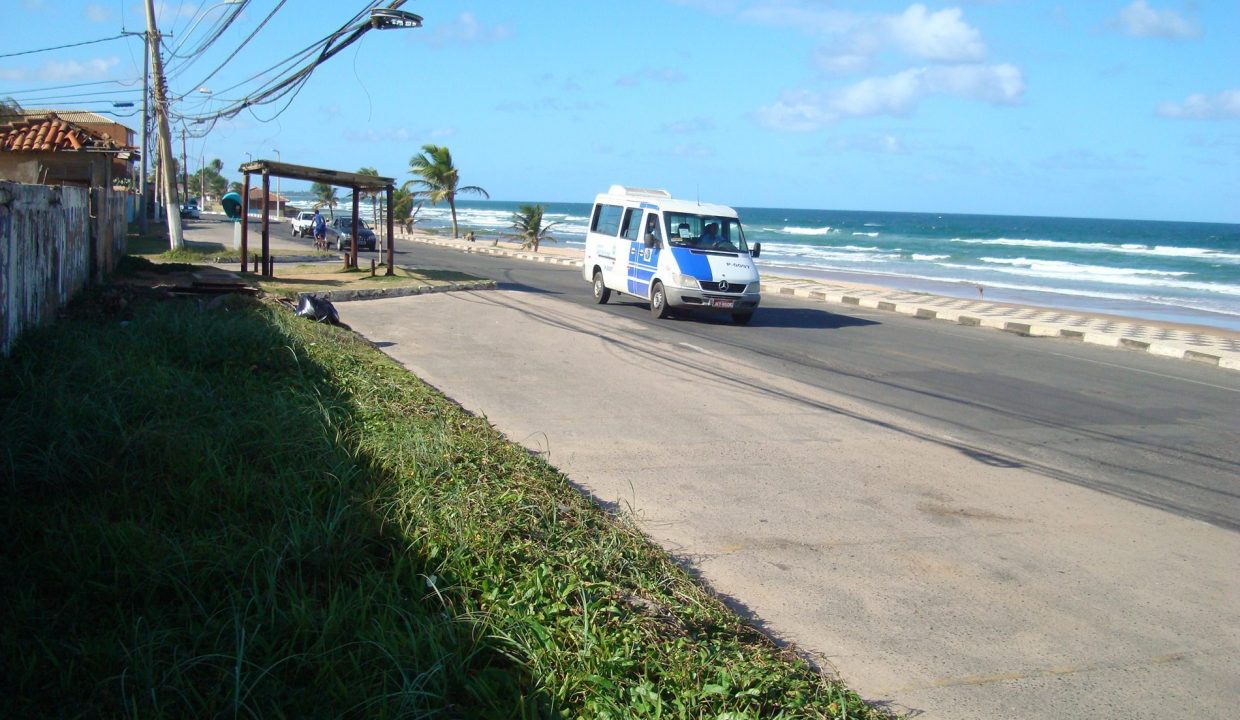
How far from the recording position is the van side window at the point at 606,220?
18641 mm

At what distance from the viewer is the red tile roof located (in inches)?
1045

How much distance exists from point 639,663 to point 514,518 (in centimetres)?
155

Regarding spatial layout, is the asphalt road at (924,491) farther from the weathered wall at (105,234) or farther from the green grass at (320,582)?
the weathered wall at (105,234)

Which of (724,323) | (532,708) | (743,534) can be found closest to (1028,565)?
(743,534)

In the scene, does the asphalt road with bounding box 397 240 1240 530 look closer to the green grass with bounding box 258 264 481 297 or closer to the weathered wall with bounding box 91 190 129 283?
the green grass with bounding box 258 264 481 297

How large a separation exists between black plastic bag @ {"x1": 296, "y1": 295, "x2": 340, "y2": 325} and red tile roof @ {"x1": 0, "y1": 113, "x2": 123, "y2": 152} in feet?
60.1

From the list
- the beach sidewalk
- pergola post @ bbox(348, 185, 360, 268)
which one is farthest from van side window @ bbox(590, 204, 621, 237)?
the beach sidewalk

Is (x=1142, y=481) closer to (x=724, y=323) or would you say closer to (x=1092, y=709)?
(x=1092, y=709)

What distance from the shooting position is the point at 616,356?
1251cm

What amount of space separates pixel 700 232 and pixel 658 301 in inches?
56.4

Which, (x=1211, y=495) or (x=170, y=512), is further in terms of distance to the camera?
(x=1211, y=495)

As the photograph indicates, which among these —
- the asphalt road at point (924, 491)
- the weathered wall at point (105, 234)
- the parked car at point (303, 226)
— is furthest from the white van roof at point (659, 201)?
the parked car at point (303, 226)

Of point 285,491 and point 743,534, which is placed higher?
point 285,491

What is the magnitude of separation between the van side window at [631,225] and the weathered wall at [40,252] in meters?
8.77
